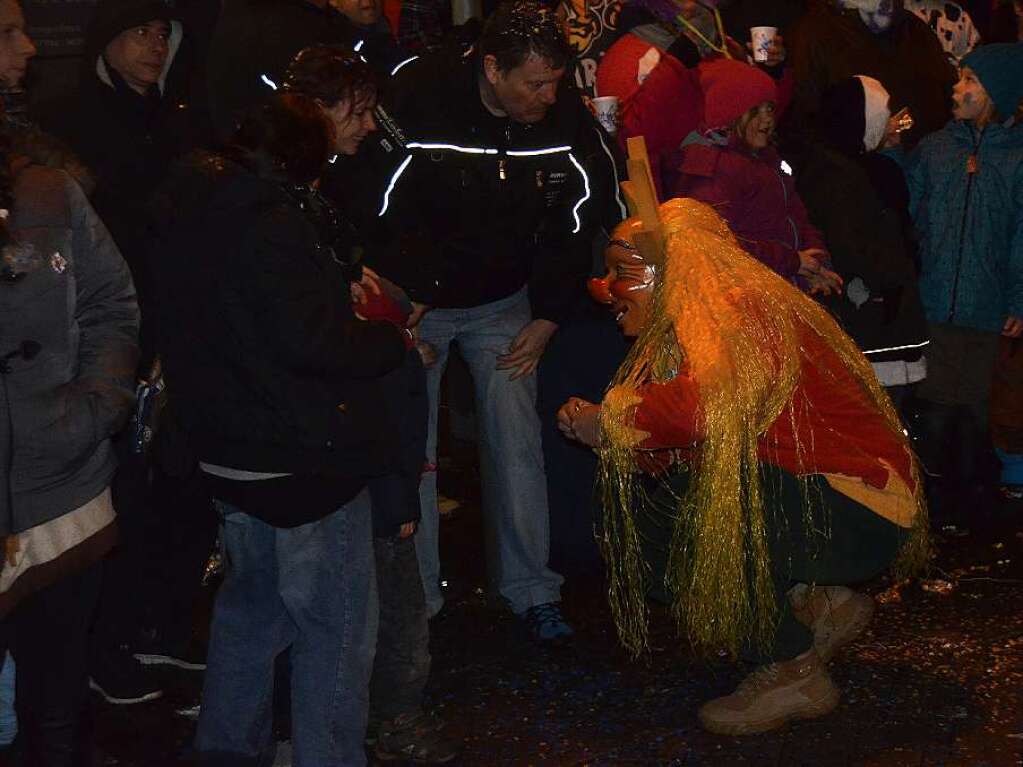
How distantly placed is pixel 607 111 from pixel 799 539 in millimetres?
2132

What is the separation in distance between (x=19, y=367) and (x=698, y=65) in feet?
10.6

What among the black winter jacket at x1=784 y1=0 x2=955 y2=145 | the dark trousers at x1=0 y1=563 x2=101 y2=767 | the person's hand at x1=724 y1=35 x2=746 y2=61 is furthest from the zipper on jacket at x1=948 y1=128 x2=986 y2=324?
the dark trousers at x1=0 y1=563 x2=101 y2=767

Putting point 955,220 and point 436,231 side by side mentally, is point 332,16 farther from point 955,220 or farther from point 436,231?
point 955,220

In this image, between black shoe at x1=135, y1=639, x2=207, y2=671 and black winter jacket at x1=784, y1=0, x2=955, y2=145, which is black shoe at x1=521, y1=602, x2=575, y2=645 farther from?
black winter jacket at x1=784, y1=0, x2=955, y2=145

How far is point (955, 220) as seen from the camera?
A: 6.45m

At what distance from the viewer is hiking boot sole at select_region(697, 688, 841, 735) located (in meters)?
4.36

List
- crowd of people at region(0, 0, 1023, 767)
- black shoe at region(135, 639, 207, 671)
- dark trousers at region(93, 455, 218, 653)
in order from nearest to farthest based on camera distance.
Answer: crowd of people at region(0, 0, 1023, 767)
dark trousers at region(93, 455, 218, 653)
black shoe at region(135, 639, 207, 671)

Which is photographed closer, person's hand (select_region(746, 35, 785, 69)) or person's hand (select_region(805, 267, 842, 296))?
person's hand (select_region(805, 267, 842, 296))

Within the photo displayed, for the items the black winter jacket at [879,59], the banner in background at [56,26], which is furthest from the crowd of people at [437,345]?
the black winter jacket at [879,59]

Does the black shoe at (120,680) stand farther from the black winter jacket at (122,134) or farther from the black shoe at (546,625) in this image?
the black shoe at (546,625)

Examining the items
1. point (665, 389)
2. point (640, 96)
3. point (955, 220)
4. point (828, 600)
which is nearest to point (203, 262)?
point (665, 389)

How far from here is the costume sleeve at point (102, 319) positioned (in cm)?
356

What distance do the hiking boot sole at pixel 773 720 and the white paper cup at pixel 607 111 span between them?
2350mm

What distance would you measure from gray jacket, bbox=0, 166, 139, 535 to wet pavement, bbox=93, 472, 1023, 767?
1.17 meters
